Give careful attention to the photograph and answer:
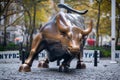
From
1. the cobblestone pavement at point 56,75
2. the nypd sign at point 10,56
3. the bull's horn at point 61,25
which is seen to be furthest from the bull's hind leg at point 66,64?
the nypd sign at point 10,56

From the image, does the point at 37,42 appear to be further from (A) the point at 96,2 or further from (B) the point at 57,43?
(A) the point at 96,2

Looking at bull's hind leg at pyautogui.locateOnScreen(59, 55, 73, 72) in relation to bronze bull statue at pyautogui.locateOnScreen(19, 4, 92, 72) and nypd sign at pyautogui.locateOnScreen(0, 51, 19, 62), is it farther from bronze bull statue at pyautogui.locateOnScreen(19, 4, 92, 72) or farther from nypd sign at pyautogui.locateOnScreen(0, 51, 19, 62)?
nypd sign at pyautogui.locateOnScreen(0, 51, 19, 62)

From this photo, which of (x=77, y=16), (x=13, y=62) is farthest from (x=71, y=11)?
(x=13, y=62)

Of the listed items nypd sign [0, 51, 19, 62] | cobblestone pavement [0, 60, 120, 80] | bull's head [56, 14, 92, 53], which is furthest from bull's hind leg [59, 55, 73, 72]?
nypd sign [0, 51, 19, 62]

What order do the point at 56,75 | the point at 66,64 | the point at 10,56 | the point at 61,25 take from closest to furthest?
the point at 56,75, the point at 61,25, the point at 66,64, the point at 10,56

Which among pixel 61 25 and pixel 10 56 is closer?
pixel 61 25

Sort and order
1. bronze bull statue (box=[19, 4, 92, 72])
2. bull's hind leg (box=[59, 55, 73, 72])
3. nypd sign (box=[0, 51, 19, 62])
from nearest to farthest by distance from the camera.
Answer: bronze bull statue (box=[19, 4, 92, 72])
bull's hind leg (box=[59, 55, 73, 72])
nypd sign (box=[0, 51, 19, 62])

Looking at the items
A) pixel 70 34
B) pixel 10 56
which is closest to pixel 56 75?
pixel 70 34

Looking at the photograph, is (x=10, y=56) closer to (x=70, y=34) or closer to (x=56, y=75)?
(x=56, y=75)

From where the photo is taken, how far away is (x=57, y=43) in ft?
42.9

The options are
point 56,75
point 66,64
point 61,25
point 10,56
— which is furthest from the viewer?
point 10,56

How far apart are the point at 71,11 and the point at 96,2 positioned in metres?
17.8

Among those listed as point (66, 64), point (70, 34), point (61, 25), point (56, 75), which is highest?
point (61, 25)

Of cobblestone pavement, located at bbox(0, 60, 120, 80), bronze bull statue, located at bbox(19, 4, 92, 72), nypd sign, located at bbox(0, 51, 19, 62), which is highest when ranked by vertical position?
bronze bull statue, located at bbox(19, 4, 92, 72)
